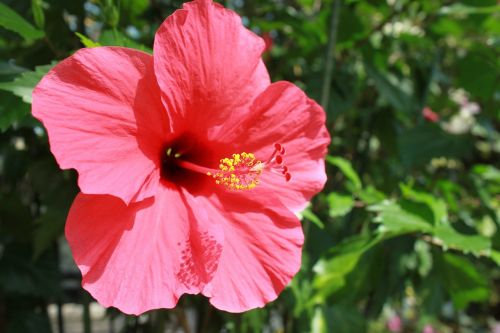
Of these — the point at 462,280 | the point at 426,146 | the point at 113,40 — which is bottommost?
the point at 462,280

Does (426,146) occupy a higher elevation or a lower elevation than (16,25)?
lower

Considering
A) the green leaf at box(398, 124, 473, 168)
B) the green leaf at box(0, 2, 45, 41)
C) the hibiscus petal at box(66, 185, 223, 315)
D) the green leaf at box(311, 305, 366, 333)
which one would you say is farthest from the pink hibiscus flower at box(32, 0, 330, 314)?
the green leaf at box(398, 124, 473, 168)

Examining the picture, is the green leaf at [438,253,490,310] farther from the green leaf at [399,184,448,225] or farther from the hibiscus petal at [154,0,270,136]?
the hibiscus petal at [154,0,270,136]

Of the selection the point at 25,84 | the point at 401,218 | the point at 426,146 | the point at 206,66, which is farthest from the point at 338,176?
the point at 25,84

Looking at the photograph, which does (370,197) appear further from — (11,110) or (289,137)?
(11,110)

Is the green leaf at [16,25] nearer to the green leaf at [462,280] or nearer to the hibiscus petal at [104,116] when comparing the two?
the hibiscus petal at [104,116]

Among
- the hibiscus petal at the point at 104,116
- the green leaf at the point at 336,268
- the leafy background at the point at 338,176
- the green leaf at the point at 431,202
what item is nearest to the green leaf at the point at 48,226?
the leafy background at the point at 338,176
